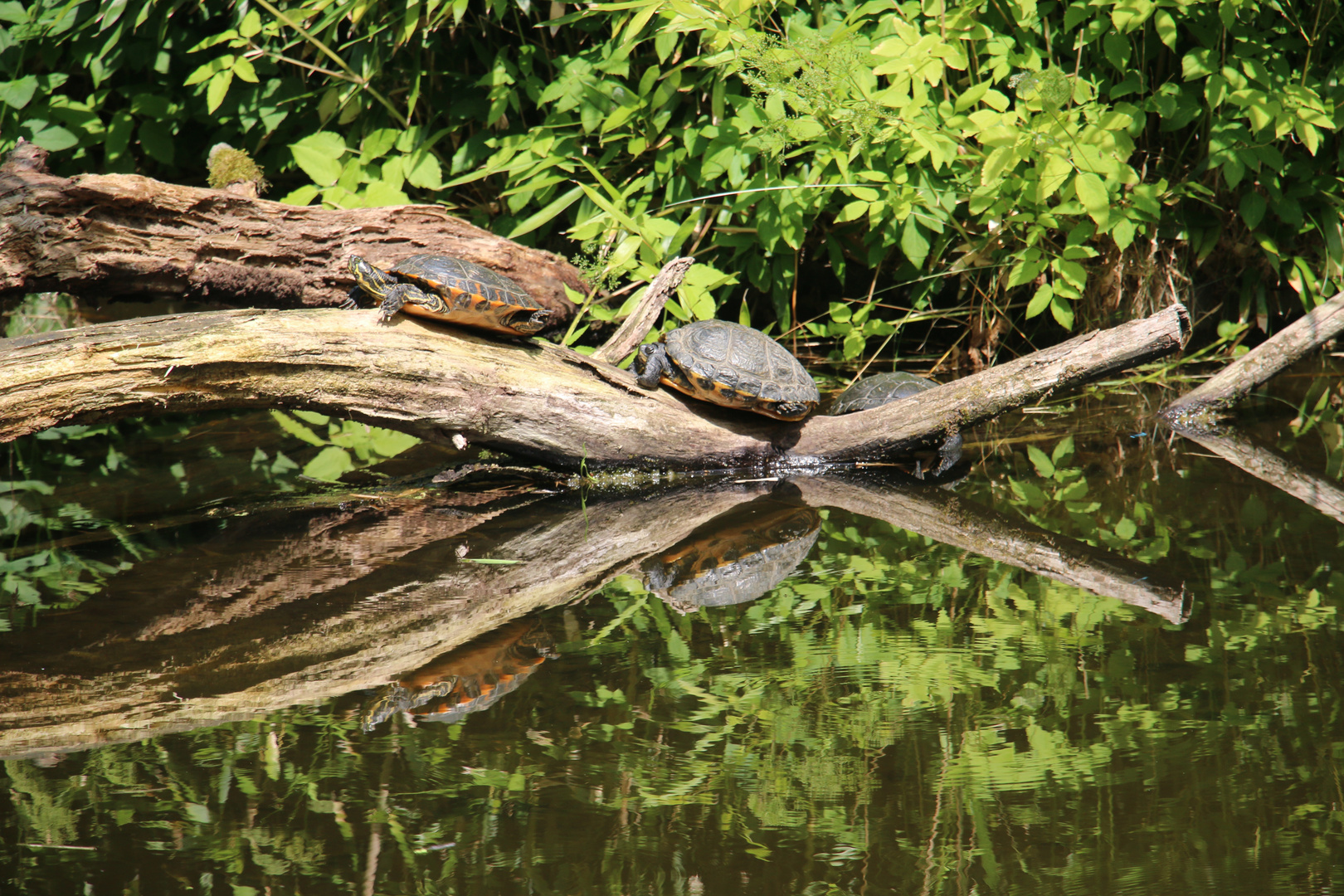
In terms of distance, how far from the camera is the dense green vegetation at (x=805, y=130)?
15.5 ft

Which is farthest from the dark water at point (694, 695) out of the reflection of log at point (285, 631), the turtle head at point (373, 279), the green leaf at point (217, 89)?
the green leaf at point (217, 89)

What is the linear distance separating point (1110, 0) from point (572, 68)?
285 cm

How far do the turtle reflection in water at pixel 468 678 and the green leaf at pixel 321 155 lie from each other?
12.6 ft

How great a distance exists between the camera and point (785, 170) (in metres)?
5.40

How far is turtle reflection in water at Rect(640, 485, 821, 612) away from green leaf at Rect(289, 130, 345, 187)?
132 inches

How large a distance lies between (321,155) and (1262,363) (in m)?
5.16

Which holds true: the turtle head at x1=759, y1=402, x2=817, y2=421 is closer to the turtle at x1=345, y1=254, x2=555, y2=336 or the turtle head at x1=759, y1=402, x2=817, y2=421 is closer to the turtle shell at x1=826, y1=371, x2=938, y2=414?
the turtle shell at x1=826, y1=371, x2=938, y2=414

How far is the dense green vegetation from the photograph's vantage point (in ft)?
15.5

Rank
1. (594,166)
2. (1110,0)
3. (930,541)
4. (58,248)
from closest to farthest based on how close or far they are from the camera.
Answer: (930,541) < (58,248) < (1110,0) < (594,166)

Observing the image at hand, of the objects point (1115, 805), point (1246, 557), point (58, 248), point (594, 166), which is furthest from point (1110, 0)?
point (58, 248)

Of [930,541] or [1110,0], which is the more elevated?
[1110,0]

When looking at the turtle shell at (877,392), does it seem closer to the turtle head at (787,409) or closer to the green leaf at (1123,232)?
the turtle head at (787,409)

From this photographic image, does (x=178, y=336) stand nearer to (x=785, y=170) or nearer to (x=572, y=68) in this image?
(x=572, y=68)

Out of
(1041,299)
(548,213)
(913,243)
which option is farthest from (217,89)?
(1041,299)
